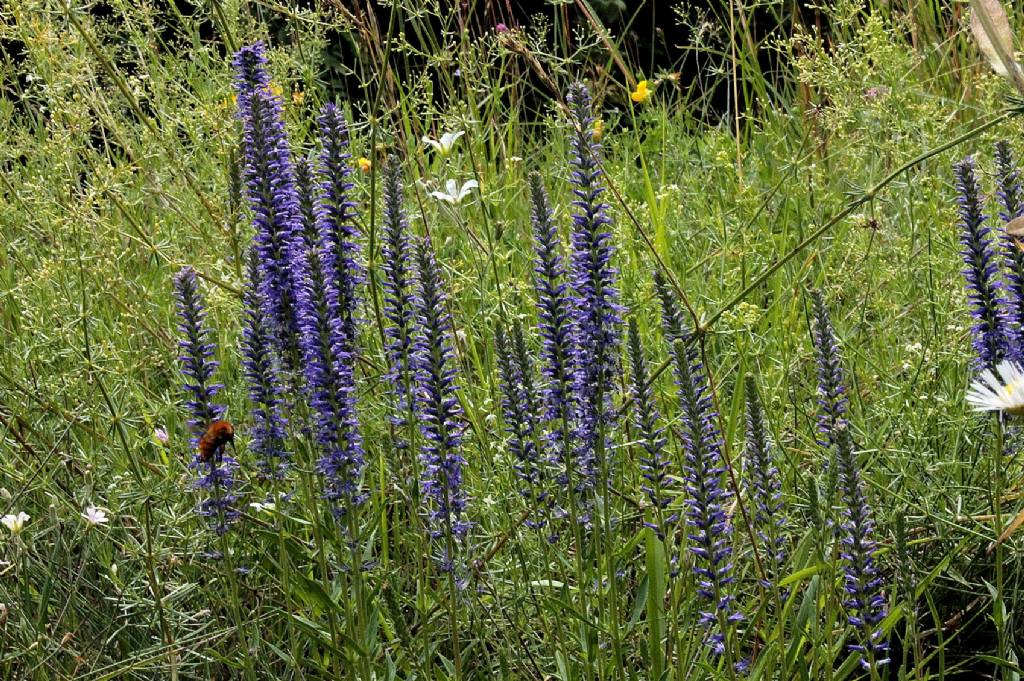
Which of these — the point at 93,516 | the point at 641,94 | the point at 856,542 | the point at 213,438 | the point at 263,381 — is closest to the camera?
the point at 856,542

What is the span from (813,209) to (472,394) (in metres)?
1.73

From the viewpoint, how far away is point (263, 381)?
Answer: 2463 millimetres

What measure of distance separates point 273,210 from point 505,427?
69 centimetres

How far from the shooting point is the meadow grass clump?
2.38 m

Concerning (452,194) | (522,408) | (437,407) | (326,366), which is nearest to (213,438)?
(326,366)

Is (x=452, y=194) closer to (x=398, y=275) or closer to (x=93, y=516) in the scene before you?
(x=398, y=275)

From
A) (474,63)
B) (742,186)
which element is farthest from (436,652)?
(474,63)

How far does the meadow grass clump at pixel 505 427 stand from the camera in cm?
238

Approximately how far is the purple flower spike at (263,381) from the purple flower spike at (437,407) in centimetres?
29

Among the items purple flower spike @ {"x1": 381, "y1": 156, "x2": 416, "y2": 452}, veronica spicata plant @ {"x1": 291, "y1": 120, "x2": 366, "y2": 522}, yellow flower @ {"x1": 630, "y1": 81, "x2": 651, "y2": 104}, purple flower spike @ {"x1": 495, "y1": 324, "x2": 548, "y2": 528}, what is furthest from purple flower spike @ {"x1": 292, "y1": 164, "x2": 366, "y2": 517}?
yellow flower @ {"x1": 630, "y1": 81, "x2": 651, "y2": 104}

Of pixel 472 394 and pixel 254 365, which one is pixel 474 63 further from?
pixel 254 365

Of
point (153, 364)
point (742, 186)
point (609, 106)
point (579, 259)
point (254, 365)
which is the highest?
point (579, 259)

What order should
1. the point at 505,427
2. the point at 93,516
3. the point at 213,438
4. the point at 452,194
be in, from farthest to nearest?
the point at 452,194 < the point at 93,516 < the point at 505,427 < the point at 213,438

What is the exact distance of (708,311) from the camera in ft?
12.5
